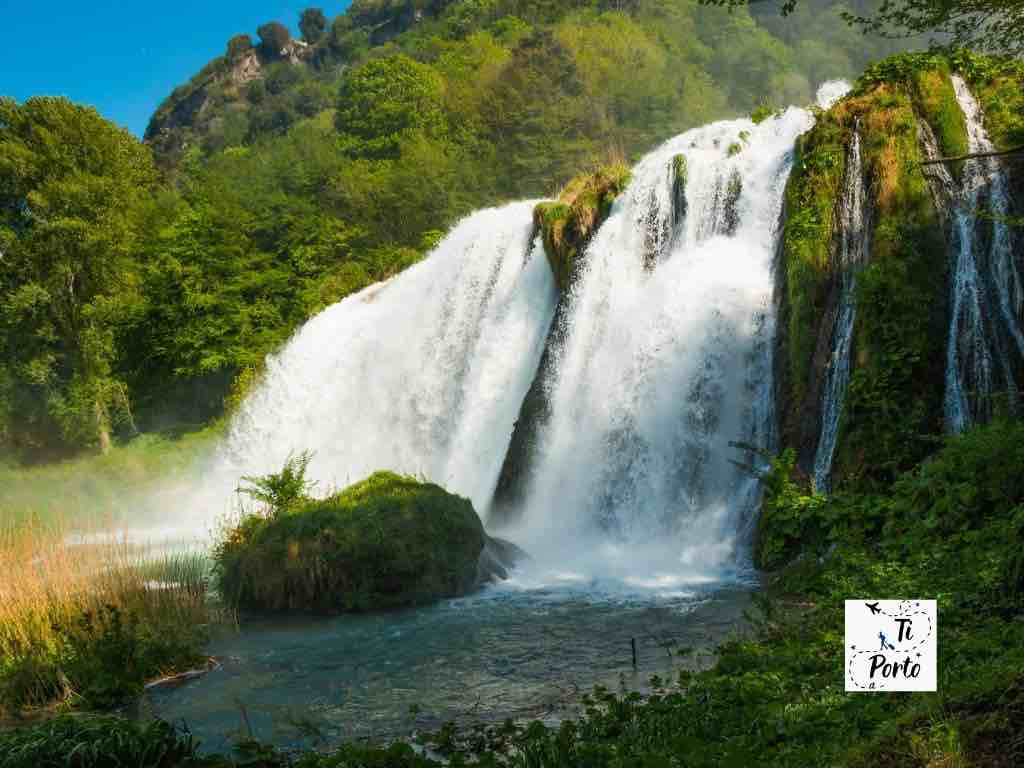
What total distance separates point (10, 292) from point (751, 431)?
24438 mm

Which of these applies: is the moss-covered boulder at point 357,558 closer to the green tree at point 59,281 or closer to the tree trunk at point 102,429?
the tree trunk at point 102,429

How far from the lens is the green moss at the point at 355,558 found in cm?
1070

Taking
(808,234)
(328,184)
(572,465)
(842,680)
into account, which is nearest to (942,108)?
(808,234)

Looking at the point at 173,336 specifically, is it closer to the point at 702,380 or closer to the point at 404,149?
the point at 404,149

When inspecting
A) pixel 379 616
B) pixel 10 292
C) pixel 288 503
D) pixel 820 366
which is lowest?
pixel 379 616

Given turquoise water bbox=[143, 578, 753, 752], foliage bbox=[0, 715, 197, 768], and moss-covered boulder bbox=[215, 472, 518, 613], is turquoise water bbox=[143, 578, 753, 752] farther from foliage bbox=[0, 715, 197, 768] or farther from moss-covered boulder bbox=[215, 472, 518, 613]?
foliage bbox=[0, 715, 197, 768]

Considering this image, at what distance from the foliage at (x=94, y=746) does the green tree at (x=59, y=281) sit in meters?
25.1

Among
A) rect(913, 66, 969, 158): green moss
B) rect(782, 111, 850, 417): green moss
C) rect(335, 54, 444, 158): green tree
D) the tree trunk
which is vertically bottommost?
the tree trunk

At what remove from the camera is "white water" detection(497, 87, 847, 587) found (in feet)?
40.2

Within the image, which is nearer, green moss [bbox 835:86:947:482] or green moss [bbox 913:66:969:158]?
green moss [bbox 835:86:947:482]

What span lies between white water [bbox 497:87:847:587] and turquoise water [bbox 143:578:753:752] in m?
1.41

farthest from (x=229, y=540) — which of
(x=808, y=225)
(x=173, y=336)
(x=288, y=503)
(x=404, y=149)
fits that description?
(x=404, y=149)

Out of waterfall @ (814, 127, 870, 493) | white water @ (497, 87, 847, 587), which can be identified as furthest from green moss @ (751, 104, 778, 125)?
waterfall @ (814, 127, 870, 493)

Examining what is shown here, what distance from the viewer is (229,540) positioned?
12.0m
